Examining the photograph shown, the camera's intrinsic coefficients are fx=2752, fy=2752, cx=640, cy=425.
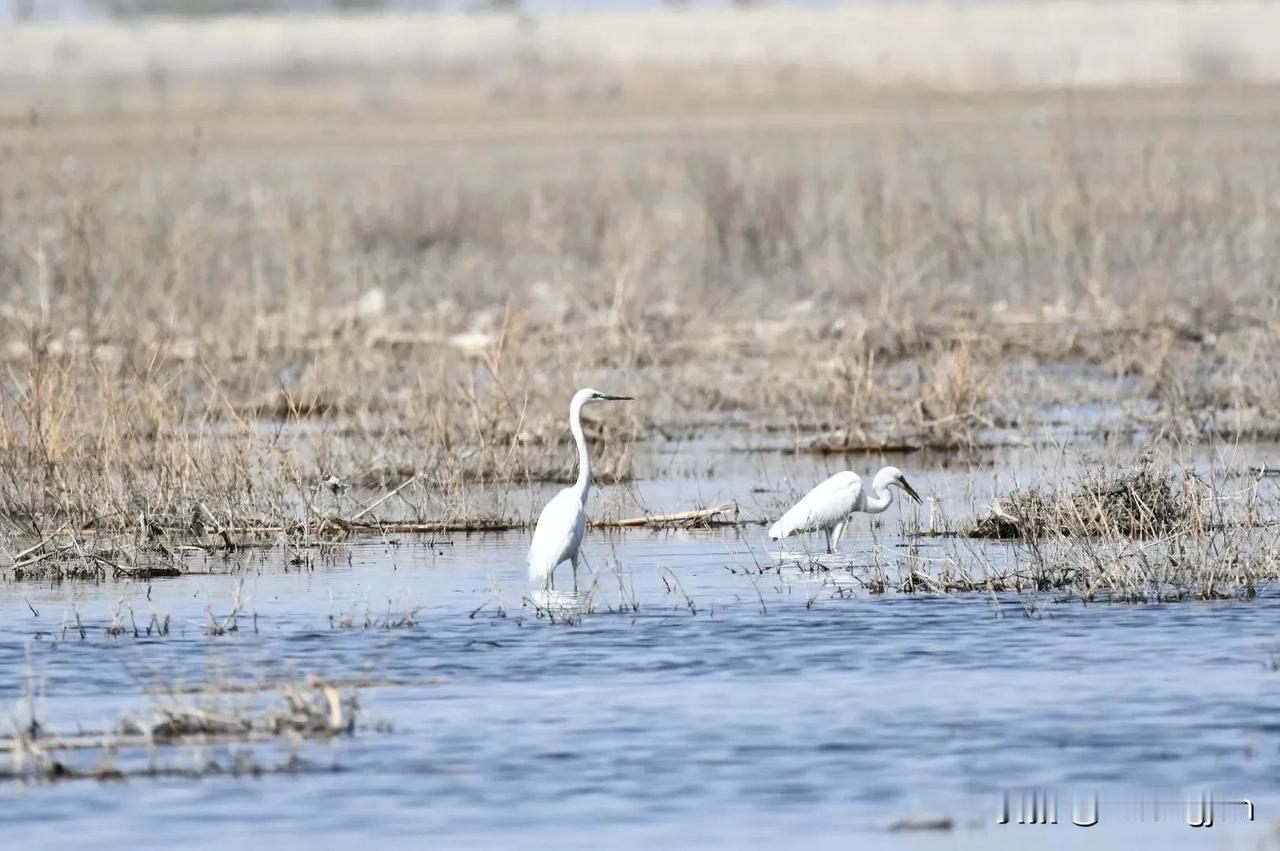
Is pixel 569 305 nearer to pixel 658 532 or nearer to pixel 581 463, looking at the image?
pixel 658 532

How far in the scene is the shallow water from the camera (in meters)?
8.31

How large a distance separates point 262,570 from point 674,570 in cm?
208

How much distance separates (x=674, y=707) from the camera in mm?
9992

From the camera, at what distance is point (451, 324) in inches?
1034

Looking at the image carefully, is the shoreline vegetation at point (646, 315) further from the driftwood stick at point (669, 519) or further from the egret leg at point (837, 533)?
the egret leg at point (837, 533)

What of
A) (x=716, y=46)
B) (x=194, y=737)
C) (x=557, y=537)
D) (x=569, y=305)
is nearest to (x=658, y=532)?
(x=557, y=537)

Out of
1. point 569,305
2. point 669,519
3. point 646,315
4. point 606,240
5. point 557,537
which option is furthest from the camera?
point 606,240

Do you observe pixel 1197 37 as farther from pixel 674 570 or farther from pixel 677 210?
pixel 674 570

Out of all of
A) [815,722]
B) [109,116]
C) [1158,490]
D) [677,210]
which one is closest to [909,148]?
[677,210]

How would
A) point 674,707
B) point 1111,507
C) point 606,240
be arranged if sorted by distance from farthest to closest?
point 606,240 < point 1111,507 < point 674,707

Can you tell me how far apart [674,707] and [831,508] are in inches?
172

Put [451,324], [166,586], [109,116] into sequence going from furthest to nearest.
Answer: [109,116], [451,324], [166,586]

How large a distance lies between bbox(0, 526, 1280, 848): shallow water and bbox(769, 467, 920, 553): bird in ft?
1.64

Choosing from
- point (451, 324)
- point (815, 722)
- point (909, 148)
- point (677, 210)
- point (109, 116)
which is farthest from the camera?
point (109, 116)
